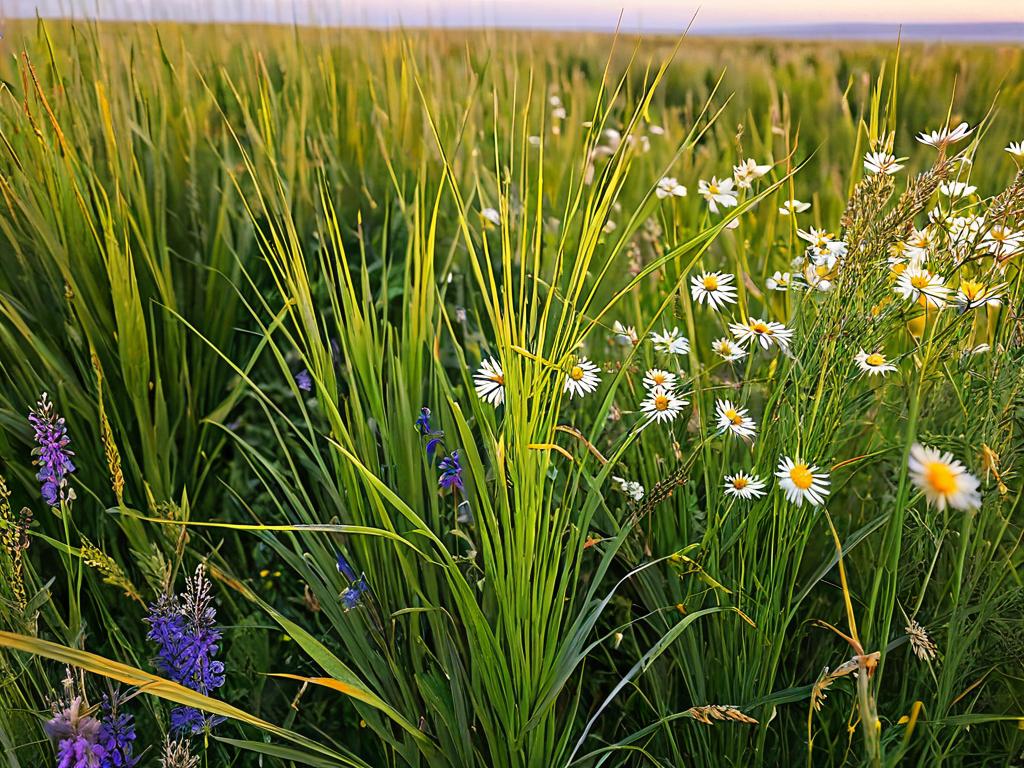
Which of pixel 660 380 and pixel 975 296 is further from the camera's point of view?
pixel 660 380

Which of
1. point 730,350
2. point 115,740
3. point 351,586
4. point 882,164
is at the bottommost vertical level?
point 115,740

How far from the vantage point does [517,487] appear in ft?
2.80

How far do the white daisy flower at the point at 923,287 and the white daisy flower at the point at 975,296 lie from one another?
2 cm

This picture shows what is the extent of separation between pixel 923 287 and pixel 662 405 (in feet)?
1.04

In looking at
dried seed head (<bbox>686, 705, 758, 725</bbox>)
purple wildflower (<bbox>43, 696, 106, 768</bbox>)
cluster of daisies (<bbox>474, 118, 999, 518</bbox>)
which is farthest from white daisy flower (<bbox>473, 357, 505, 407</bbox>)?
purple wildflower (<bbox>43, 696, 106, 768</bbox>)

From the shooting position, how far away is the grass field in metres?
0.86

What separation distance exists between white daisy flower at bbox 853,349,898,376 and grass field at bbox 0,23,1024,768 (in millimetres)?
47

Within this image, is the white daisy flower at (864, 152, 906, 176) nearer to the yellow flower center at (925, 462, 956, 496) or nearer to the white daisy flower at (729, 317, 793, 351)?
the white daisy flower at (729, 317, 793, 351)

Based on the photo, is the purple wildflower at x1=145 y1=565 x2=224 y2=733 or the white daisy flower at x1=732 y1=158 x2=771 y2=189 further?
the white daisy flower at x1=732 y1=158 x2=771 y2=189

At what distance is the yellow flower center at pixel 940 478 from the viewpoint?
667mm

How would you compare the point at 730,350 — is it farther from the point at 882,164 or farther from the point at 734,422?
the point at 882,164

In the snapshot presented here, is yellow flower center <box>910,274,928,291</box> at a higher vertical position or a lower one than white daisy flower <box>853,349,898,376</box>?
higher

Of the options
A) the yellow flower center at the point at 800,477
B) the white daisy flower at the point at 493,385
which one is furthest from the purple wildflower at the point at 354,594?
the yellow flower center at the point at 800,477

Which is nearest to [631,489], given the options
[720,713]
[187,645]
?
[720,713]
